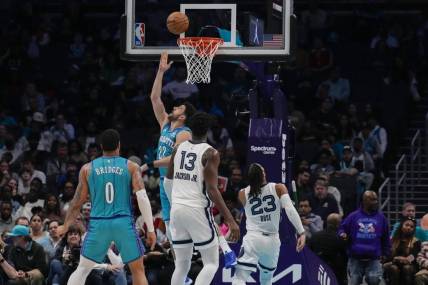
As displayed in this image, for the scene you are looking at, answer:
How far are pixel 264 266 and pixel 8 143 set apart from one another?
984 cm

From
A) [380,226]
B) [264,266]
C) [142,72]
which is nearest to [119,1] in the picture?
[142,72]

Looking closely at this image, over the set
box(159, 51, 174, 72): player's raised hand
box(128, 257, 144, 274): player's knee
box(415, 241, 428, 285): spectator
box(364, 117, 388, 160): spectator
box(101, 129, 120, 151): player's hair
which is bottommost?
box(415, 241, 428, 285): spectator

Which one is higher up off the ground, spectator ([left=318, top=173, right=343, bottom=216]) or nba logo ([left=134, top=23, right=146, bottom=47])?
nba logo ([left=134, top=23, right=146, bottom=47])

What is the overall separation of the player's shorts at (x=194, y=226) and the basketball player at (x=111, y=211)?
387 mm

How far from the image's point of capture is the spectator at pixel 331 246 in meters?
20.0

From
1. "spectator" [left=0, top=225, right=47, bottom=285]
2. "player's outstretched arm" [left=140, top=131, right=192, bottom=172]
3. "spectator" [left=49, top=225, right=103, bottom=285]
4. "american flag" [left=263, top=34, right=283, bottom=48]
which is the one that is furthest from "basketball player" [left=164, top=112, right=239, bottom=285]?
"spectator" [left=0, top=225, right=47, bottom=285]

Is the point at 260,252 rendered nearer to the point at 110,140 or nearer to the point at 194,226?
the point at 194,226

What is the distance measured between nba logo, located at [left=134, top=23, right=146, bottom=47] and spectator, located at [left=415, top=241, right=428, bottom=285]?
5.71 metres

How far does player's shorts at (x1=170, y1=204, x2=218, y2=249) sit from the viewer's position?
14570 millimetres

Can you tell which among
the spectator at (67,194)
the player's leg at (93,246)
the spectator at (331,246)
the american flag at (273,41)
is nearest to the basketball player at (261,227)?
the american flag at (273,41)

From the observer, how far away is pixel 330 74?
88.5ft

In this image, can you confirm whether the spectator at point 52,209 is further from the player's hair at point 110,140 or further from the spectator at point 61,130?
the player's hair at point 110,140

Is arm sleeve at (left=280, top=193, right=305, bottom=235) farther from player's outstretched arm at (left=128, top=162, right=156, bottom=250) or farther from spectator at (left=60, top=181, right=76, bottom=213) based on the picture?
spectator at (left=60, top=181, right=76, bottom=213)

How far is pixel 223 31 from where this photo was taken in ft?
56.4
